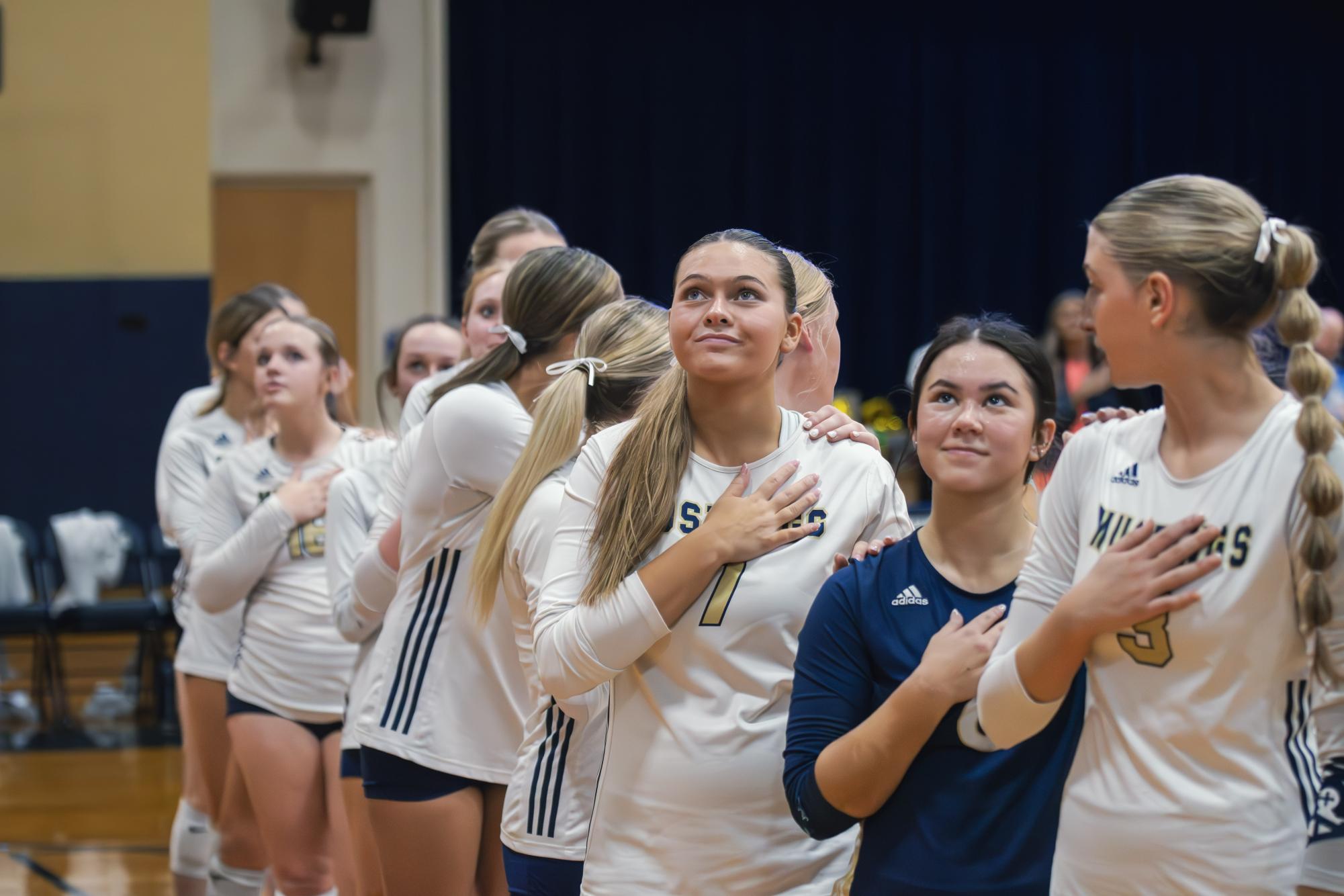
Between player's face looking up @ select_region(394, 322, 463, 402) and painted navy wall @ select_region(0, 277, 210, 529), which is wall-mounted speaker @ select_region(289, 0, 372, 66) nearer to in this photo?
painted navy wall @ select_region(0, 277, 210, 529)

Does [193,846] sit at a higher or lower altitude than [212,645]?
lower

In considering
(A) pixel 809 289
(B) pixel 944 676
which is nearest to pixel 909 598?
(B) pixel 944 676

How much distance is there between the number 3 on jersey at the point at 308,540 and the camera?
355 cm

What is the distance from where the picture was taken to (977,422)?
5.96ft

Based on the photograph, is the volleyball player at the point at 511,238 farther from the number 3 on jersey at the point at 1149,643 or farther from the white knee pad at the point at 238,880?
the number 3 on jersey at the point at 1149,643

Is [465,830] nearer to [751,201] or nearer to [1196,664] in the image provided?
[1196,664]

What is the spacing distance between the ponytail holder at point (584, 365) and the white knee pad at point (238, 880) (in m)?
1.97

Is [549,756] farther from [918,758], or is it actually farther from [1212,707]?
[1212,707]

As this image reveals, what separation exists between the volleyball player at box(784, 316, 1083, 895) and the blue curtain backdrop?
27.4 ft

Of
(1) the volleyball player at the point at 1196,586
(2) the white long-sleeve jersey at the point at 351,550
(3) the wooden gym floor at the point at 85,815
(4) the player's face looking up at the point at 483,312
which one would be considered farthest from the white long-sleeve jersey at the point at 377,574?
(3) the wooden gym floor at the point at 85,815

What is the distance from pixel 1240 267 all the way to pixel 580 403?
1.15 m

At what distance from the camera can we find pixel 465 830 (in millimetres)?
2555

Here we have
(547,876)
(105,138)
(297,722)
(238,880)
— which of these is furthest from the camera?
(105,138)

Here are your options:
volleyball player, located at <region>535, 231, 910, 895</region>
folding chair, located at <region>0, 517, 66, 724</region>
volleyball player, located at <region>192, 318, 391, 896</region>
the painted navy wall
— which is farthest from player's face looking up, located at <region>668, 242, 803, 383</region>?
the painted navy wall
